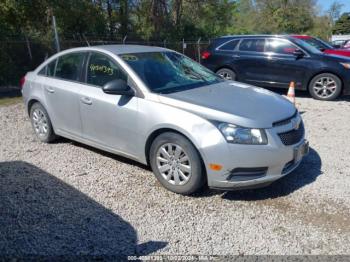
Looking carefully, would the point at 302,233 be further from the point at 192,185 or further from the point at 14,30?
the point at 14,30

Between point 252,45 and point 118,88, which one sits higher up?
point 252,45

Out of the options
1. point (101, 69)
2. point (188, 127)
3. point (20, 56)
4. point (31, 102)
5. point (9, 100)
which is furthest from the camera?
point (20, 56)

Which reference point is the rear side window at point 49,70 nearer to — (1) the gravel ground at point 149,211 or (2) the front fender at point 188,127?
(1) the gravel ground at point 149,211

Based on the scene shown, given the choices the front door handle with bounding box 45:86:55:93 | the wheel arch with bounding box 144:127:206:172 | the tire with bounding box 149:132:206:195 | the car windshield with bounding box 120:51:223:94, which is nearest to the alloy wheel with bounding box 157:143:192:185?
the tire with bounding box 149:132:206:195

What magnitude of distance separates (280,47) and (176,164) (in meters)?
7.13

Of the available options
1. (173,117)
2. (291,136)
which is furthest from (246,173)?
(173,117)

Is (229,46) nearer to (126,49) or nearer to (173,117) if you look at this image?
(126,49)

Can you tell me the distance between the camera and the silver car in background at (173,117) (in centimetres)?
381

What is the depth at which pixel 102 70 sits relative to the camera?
491cm

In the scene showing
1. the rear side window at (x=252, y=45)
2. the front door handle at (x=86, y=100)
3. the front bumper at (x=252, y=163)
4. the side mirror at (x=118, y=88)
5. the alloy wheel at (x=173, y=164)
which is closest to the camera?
the front bumper at (x=252, y=163)

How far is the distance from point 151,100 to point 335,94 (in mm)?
6697

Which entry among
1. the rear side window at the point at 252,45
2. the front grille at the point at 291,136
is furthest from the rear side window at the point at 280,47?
the front grille at the point at 291,136

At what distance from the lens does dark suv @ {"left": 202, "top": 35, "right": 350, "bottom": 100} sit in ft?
30.5

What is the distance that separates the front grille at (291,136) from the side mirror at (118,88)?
1.81 meters
